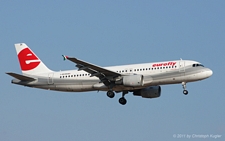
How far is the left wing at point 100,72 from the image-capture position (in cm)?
5482

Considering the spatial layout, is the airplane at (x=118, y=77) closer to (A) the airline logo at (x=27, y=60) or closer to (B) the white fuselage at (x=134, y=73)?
(B) the white fuselage at (x=134, y=73)

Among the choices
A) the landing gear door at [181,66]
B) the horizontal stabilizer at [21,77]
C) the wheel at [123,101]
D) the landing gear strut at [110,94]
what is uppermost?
the landing gear door at [181,66]

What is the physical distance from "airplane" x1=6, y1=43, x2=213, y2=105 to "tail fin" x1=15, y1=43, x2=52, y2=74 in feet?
0.29

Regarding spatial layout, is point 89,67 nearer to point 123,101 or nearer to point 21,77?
point 123,101

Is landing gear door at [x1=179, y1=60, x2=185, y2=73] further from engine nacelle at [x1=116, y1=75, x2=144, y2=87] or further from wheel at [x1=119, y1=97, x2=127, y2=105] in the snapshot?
wheel at [x1=119, y1=97, x2=127, y2=105]

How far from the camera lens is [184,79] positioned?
185 ft

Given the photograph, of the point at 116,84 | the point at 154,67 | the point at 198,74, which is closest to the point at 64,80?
the point at 116,84

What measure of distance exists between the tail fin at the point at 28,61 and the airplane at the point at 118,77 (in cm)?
9

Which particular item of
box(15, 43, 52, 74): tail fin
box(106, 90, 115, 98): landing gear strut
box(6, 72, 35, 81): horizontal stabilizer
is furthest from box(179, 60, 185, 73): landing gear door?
box(6, 72, 35, 81): horizontal stabilizer

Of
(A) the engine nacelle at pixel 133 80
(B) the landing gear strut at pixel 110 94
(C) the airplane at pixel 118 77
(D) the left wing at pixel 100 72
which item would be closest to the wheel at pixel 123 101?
(C) the airplane at pixel 118 77

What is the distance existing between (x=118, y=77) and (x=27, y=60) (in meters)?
12.5

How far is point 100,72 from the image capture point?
5697 centimetres

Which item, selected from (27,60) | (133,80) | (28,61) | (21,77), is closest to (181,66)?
(133,80)

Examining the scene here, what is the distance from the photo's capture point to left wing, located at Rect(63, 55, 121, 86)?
5482 centimetres
